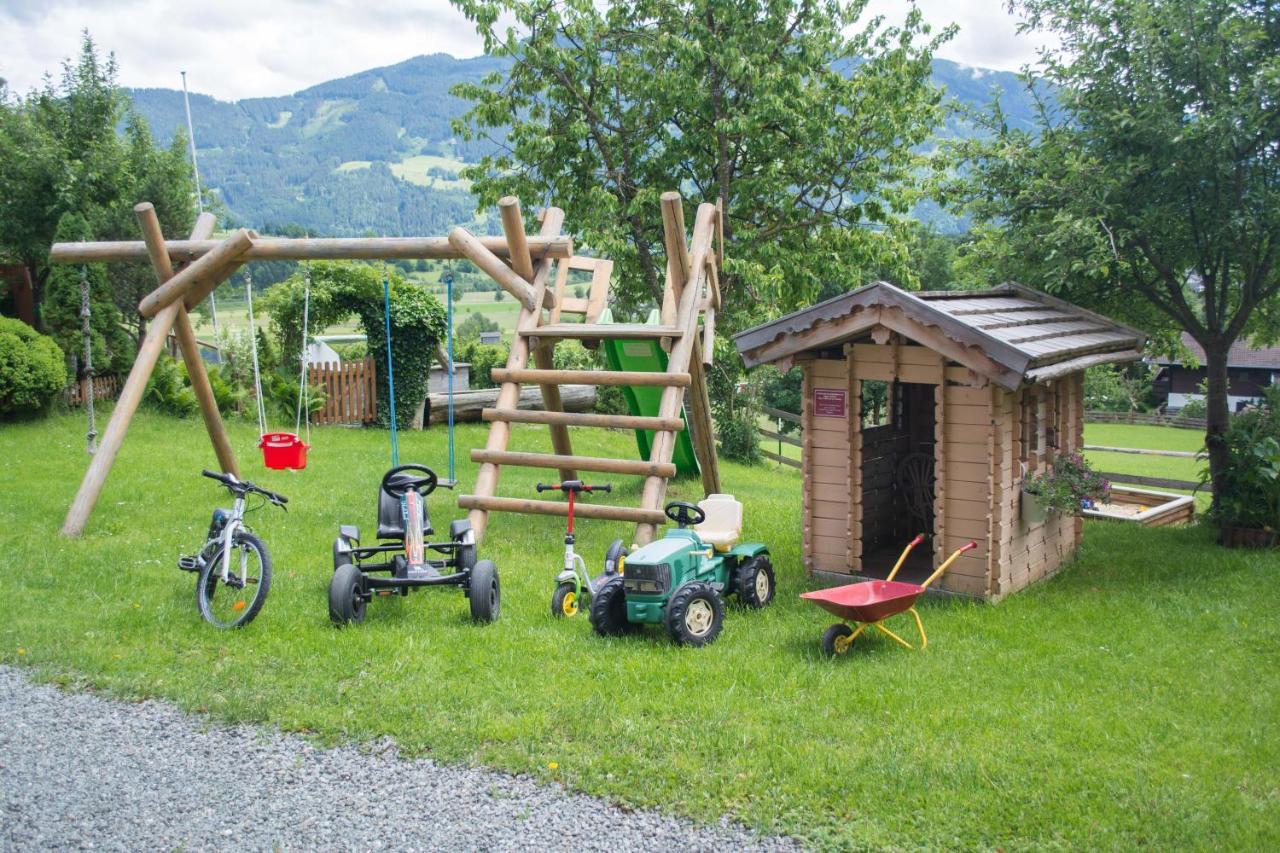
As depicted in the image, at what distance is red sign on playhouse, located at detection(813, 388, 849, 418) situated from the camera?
31.4 ft

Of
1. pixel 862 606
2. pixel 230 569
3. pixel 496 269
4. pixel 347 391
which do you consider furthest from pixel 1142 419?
pixel 230 569

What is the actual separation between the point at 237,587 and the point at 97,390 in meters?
12.8

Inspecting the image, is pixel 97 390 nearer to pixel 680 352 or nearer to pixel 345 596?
pixel 680 352

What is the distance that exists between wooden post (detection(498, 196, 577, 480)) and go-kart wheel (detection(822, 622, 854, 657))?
4.03 meters

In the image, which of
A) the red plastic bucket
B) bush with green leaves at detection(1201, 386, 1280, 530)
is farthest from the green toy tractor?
bush with green leaves at detection(1201, 386, 1280, 530)

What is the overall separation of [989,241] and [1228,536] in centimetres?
404

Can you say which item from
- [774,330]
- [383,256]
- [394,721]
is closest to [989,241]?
[774,330]

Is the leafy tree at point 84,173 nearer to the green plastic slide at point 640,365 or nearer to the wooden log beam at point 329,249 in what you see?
the wooden log beam at point 329,249

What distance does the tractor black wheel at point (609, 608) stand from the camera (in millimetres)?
7863

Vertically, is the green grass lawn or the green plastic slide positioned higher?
the green plastic slide

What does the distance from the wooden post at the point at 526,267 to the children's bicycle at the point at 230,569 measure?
346 cm

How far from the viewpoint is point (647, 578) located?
769 cm

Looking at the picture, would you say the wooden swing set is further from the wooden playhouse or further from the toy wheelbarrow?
the toy wheelbarrow

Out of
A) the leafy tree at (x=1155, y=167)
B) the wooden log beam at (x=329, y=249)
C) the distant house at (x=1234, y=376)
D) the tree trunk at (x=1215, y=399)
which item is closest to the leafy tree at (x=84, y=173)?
the wooden log beam at (x=329, y=249)
